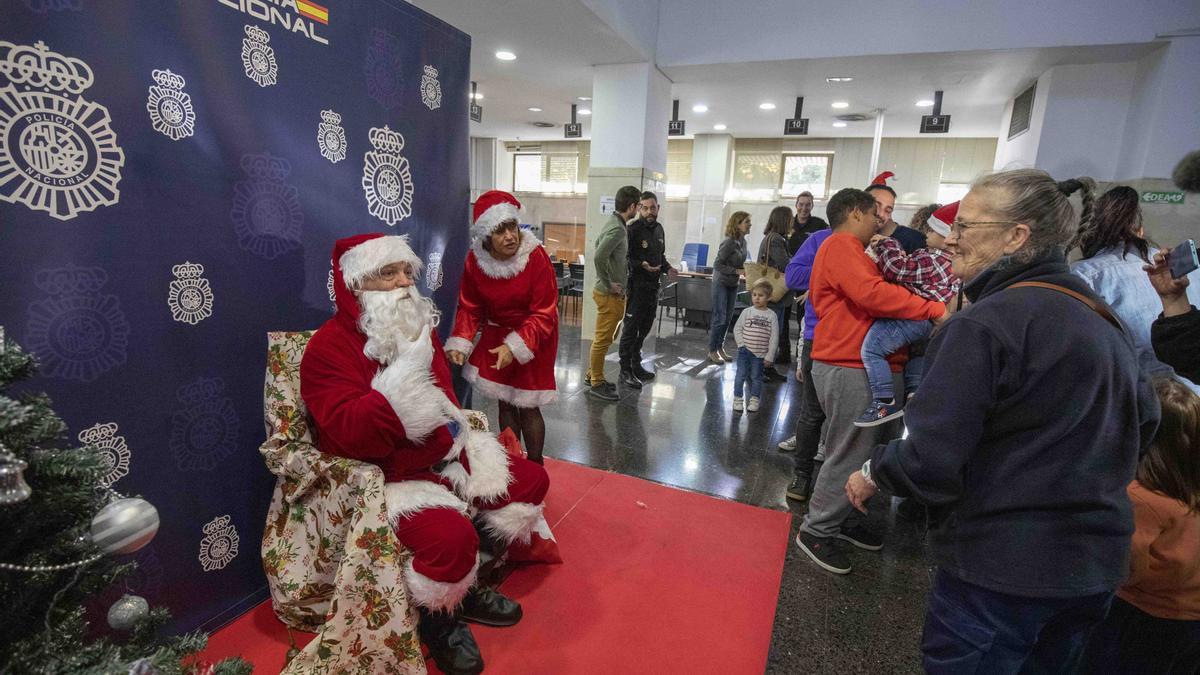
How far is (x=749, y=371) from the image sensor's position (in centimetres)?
438

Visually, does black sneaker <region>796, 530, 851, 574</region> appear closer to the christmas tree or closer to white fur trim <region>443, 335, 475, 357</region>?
white fur trim <region>443, 335, 475, 357</region>

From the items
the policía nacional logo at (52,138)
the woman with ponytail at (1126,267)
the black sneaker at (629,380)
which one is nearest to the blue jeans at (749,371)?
the black sneaker at (629,380)

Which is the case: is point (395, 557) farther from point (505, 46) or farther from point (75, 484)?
point (505, 46)

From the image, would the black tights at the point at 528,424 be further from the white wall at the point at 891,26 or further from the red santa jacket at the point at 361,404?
the white wall at the point at 891,26

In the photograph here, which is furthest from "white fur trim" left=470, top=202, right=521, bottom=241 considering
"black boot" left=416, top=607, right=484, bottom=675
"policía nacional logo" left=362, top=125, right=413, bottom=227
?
"black boot" left=416, top=607, right=484, bottom=675

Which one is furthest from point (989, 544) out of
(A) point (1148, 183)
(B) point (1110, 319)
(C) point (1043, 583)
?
(A) point (1148, 183)

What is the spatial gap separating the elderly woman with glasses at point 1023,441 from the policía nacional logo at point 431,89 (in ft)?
7.13

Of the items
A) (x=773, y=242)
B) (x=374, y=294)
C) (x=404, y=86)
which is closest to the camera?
(x=374, y=294)

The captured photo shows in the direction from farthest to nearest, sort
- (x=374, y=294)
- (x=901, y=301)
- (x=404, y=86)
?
(x=404, y=86), (x=901, y=301), (x=374, y=294)

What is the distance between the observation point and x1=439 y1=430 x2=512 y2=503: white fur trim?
6.38 ft

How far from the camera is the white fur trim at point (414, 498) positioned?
5.49 ft

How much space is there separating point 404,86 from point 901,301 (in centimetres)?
224

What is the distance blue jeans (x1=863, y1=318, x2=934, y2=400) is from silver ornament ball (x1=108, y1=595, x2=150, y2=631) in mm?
2379

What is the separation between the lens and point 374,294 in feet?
5.67
